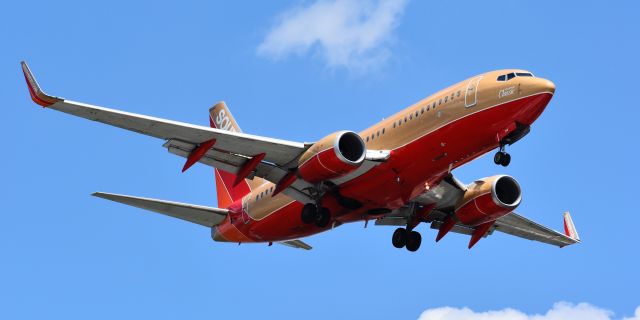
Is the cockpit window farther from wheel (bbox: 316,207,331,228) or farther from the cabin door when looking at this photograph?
wheel (bbox: 316,207,331,228)

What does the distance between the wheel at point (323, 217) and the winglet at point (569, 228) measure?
1408 centimetres

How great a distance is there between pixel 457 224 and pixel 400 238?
3.12m

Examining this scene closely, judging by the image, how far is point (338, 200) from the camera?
48.1m

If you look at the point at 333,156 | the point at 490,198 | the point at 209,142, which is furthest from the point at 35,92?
the point at 490,198

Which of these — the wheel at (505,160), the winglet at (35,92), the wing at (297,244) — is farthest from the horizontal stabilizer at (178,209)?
→ the wheel at (505,160)

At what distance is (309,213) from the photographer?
47.7 metres

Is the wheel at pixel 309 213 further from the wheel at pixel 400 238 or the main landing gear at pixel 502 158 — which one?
the main landing gear at pixel 502 158

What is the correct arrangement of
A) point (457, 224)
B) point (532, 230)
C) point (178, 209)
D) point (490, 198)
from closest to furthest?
point (490, 198)
point (178, 209)
point (457, 224)
point (532, 230)

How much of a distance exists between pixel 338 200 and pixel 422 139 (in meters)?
5.02

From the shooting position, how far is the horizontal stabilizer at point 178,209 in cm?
4812

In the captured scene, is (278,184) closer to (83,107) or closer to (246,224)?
(246,224)

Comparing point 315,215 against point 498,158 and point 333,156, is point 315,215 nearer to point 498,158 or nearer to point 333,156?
point 333,156

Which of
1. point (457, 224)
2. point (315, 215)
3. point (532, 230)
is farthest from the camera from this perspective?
point (532, 230)

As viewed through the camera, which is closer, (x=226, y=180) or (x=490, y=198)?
(x=490, y=198)
